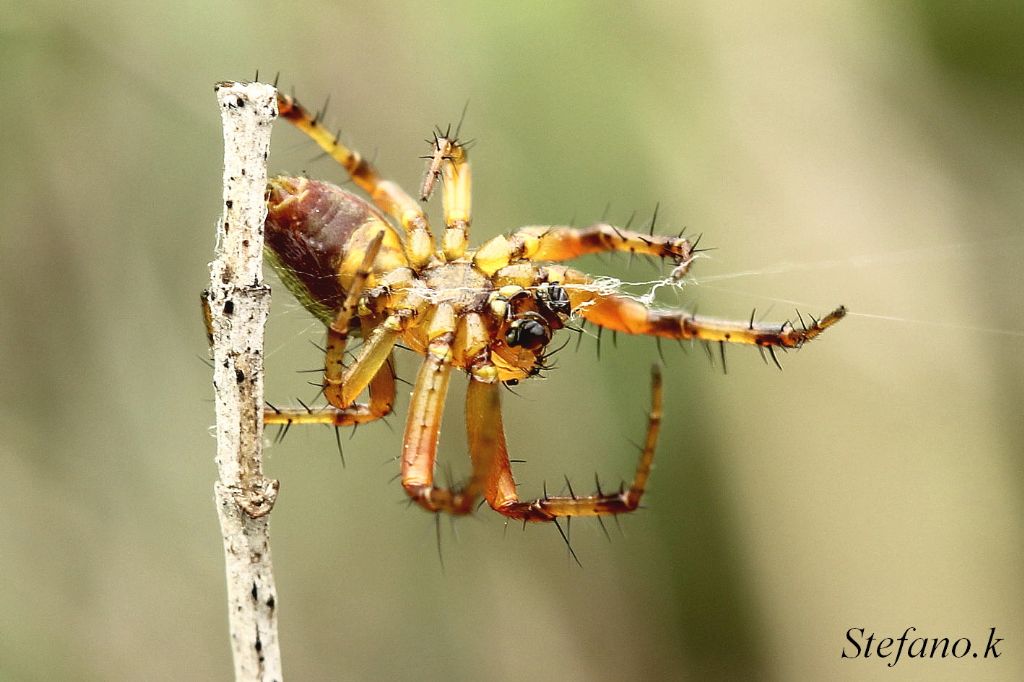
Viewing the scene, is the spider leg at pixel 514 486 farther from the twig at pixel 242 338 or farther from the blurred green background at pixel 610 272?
the blurred green background at pixel 610 272

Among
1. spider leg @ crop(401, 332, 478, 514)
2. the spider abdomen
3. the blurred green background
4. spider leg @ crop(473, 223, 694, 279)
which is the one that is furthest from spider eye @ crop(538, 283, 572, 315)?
the blurred green background

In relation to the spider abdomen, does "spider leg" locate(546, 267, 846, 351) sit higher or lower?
lower

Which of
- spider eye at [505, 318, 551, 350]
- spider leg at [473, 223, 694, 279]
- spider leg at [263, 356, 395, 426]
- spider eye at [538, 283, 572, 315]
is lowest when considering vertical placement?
spider leg at [263, 356, 395, 426]

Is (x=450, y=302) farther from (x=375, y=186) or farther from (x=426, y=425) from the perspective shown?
(x=375, y=186)


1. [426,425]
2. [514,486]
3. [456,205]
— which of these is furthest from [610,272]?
[426,425]

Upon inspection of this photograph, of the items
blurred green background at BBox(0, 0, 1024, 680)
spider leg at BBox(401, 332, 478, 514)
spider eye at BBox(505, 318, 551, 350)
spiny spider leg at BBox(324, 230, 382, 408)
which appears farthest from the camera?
blurred green background at BBox(0, 0, 1024, 680)

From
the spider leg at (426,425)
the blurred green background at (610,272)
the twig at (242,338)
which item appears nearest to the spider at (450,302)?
the spider leg at (426,425)

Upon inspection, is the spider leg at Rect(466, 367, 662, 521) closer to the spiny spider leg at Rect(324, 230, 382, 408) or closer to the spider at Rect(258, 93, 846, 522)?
the spider at Rect(258, 93, 846, 522)
